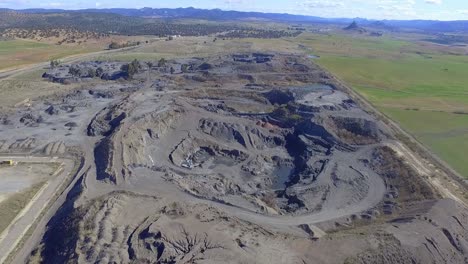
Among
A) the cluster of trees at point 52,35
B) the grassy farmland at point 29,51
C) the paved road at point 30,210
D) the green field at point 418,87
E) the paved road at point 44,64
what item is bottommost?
the paved road at point 30,210

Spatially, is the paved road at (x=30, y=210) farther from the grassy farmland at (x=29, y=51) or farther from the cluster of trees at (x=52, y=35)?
the cluster of trees at (x=52, y=35)

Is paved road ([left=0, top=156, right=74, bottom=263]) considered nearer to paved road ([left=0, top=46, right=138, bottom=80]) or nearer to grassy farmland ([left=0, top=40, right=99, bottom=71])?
paved road ([left=0, top=46, right=138, bottom=80])

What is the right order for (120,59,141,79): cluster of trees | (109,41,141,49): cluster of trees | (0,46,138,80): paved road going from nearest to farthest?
1. (120,59,141,79): cluster of trees
2. (0,46,138,80): paved road
3. (109,41,141,49): cluster of trees

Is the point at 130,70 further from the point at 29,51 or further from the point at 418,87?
the point at 418,87

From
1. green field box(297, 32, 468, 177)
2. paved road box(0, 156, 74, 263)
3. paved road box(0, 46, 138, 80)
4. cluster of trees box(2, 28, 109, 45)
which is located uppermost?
cluster of trees box(2, 28, 109, 45)

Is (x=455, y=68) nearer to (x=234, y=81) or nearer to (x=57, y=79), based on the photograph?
(x=234, y=81)

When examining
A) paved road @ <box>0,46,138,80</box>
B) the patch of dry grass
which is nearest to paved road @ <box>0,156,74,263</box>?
the patch of dry grass

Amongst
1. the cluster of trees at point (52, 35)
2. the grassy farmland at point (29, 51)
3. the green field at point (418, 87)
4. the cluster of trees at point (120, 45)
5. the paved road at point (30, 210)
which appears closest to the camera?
the paved road at point (30, 210)

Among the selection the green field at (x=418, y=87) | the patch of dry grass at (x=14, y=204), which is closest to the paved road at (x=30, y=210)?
the patch of dry grass at (x=14, y=204)

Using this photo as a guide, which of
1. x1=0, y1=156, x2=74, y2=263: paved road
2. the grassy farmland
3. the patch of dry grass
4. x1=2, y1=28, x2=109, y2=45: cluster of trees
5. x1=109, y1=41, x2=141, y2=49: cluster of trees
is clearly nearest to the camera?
x1=0, y1=156, x2=74, y2=263: paved road
